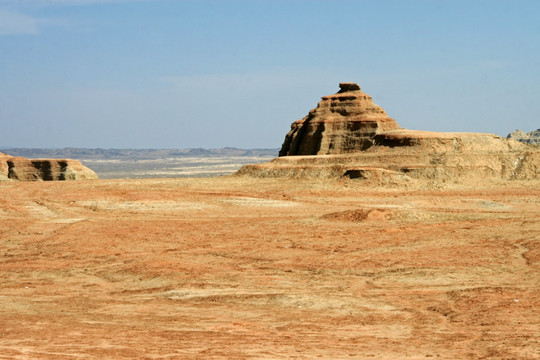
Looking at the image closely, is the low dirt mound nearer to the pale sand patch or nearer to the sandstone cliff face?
the pale sand patch

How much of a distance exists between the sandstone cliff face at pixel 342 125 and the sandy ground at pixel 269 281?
25725mm

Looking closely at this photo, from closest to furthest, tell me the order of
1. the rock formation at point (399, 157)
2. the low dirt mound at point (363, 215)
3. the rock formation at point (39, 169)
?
1. the low dirt mound at point (363, 215)
2. the rock formation at point (399, 157)
3. the rock formation at point (39, 169)

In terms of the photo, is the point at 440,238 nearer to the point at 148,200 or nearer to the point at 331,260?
the point at 331,260

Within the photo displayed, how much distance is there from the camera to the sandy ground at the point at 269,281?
1367cm

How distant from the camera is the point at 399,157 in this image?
58.1m

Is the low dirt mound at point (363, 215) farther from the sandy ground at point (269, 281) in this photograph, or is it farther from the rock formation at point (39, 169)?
the rock formation at point (39, 169)

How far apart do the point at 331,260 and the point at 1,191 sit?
117ft

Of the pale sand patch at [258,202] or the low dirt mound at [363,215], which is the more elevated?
the low dirt mound at [363,215]

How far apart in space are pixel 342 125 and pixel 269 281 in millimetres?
49596

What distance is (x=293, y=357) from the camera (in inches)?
495

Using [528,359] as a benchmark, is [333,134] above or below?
above

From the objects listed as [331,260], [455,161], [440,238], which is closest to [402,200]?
[455,161]

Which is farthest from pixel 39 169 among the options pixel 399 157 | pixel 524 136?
pixel 524 136

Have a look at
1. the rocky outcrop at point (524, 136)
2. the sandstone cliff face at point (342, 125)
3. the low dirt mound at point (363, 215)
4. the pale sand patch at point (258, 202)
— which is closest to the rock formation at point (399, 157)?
the sandstone cliff face at point (342, 125)
